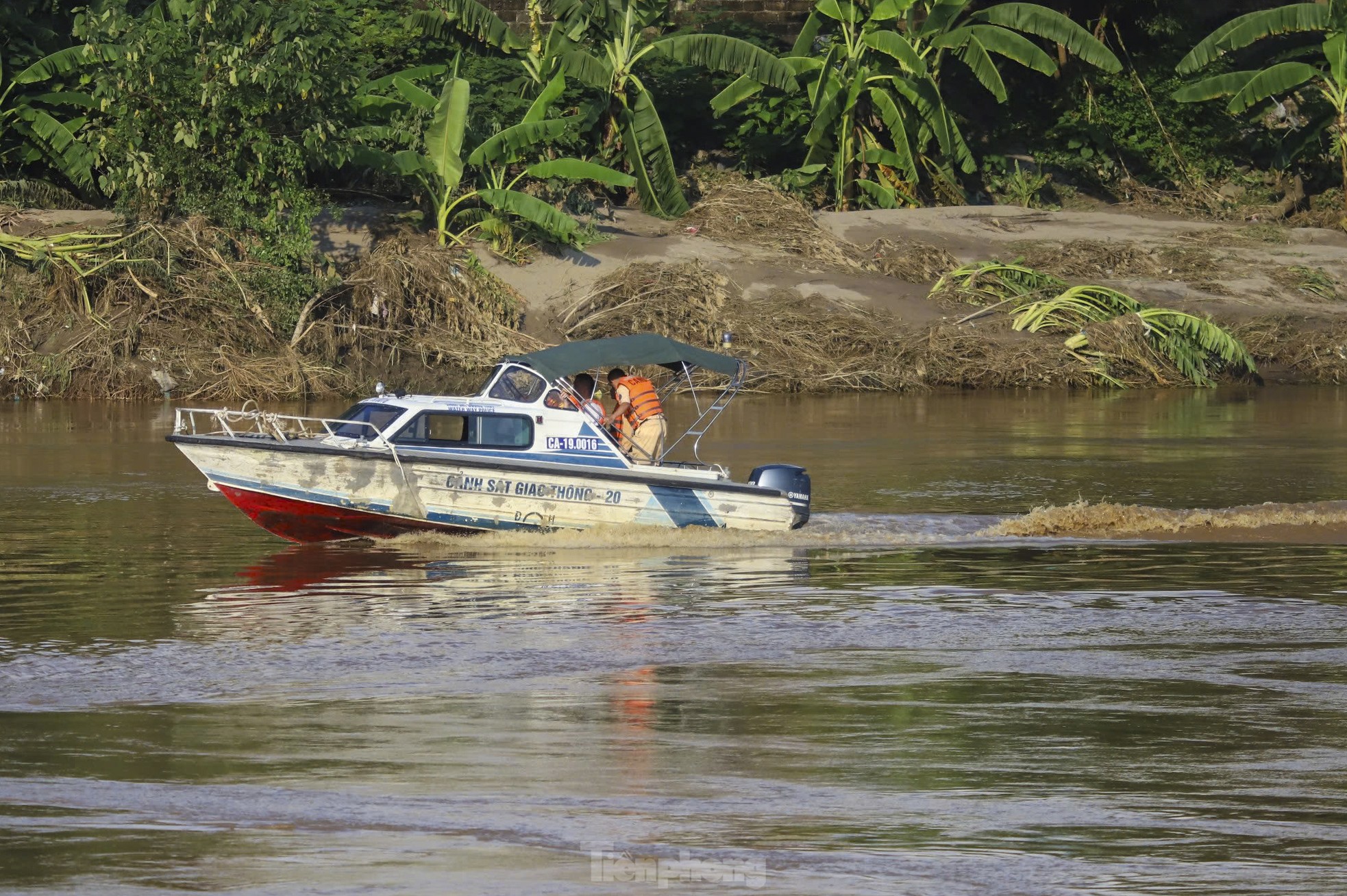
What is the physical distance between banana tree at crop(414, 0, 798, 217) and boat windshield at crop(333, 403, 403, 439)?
16917 mm

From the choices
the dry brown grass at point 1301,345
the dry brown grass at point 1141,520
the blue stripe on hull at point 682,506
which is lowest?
the dry brown grass at point 1141,520

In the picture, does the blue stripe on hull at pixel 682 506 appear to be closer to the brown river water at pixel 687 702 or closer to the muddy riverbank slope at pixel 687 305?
the brown river water at pixel 687 702

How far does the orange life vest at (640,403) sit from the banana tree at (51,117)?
15498mm

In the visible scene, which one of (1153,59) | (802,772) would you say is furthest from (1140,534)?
(1153,59)

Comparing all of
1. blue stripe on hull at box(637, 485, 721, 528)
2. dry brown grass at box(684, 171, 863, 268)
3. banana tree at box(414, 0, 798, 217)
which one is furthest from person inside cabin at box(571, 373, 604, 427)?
dry brown grass at box(684, 171, 863, 268)

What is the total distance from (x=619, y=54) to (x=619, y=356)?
57.2 ft

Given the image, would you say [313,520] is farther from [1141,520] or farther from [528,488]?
[1141,520]

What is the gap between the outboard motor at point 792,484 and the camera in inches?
628

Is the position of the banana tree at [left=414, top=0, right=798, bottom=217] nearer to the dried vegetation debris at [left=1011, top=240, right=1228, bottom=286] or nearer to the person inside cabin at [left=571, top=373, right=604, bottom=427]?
the dried vegetation debris at [left=1011, top=240, right=1228, bottom=286]

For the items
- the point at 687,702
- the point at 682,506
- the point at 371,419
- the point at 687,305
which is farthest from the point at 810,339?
the point at 687,702

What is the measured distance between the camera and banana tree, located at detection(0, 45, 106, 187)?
29688mm

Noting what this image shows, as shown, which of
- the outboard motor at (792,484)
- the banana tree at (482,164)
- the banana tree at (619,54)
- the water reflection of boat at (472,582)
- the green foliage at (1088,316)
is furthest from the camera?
the banana tree at (619,54)

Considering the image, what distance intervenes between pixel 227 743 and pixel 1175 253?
95.0 feet

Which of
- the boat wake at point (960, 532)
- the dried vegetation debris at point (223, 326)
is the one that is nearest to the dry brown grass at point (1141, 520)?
the boat wake at point (960, 532)
